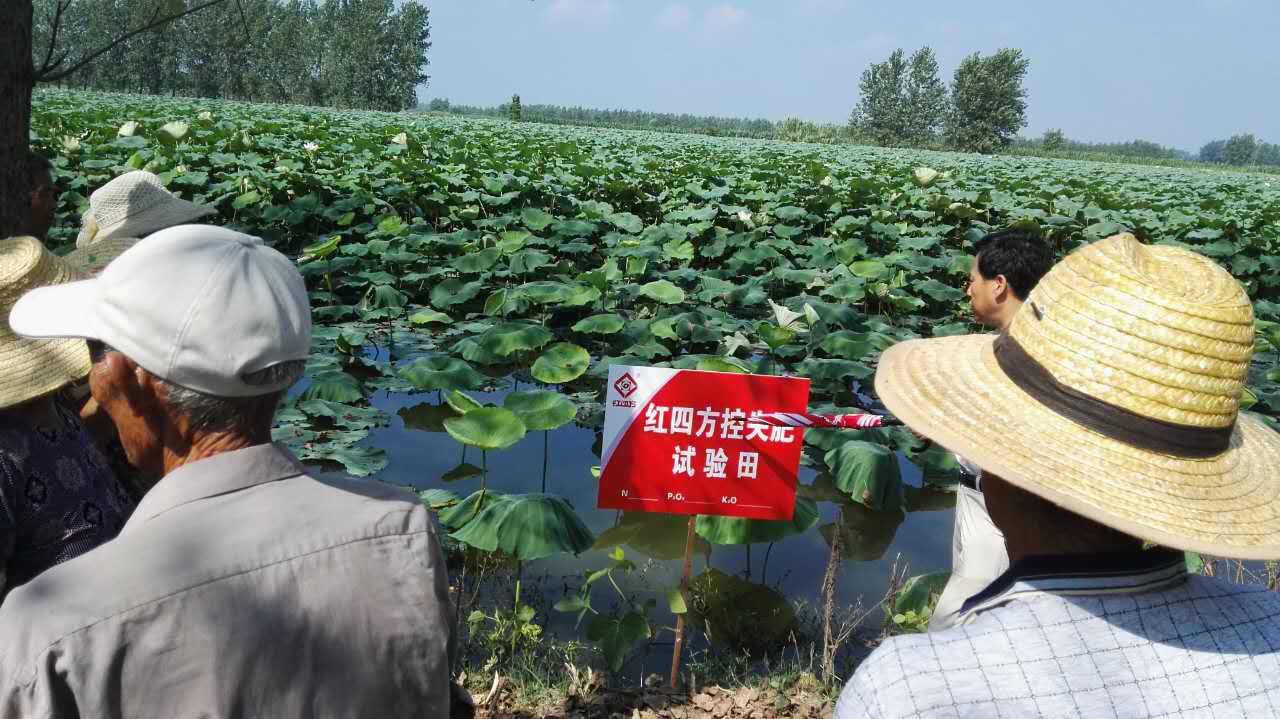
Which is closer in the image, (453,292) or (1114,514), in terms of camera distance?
(1114,514)

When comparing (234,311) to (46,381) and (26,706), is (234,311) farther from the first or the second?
(46,381)

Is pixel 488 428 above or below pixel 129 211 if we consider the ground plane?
below

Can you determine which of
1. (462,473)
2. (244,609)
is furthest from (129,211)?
(244,609)

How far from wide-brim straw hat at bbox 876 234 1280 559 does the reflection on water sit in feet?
7.93

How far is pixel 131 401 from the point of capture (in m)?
1.11

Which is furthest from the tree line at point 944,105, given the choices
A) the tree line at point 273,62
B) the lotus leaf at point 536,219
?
the lotus leaf at point 536,219

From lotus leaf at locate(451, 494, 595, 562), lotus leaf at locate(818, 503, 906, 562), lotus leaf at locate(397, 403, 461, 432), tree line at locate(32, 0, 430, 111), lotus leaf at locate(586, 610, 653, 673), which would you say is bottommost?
lotus leaf at locate(818, 503, 906, 562)

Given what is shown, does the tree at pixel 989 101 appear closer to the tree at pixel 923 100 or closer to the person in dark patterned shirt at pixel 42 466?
the tree at pixel 923 100

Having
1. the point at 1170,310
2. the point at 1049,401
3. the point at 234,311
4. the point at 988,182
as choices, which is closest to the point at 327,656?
the point at 234,311

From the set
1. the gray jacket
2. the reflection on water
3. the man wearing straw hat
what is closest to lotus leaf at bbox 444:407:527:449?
the reflection on water

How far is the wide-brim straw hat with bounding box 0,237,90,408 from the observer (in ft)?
5.12

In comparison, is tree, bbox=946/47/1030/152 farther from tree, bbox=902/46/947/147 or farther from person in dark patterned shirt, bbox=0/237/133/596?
person in dark patterned shirt, bbox=0/237/133/596

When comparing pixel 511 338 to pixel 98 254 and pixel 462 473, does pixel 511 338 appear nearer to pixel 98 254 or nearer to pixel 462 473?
pixel 462 473

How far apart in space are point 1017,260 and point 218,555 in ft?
8.36
